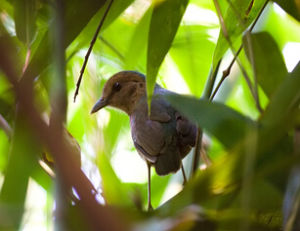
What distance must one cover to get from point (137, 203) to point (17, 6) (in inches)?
31.7

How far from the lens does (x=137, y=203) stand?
0.69 m

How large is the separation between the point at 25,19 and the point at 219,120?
2.02 feet

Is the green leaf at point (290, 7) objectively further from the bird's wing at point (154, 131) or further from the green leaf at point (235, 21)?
the bird's wing at point (154, 131)

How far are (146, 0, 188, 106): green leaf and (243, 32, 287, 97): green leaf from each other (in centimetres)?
21

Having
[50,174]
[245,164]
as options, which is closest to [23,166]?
[50,174]

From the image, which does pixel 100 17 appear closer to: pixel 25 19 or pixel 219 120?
pixel 25 19

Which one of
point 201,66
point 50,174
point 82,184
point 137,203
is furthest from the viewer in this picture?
point 201,66

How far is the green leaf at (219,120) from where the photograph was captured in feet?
2.99

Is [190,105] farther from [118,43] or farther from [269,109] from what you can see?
[118,43]

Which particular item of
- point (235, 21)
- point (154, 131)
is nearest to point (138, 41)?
point (154, 131)

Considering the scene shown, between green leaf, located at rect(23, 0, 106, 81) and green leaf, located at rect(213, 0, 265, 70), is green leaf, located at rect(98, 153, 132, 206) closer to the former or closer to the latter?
green leaf, located at rect(23, 0, 106, 81)

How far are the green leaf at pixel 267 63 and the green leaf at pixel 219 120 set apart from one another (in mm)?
514

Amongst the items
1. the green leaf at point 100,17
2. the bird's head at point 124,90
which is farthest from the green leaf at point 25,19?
the bird's head at point 124,90

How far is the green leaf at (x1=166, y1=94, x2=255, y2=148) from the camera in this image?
91 cm
